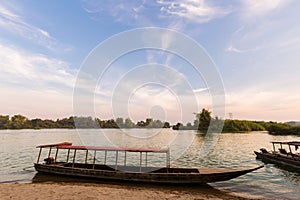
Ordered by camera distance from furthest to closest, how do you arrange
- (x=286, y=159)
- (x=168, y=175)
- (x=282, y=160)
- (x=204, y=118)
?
(x=204, y=118) → (x=282, y=160) → (x=286, y=159) → (x=168, y=175)

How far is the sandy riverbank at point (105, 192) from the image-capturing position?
35.7 feet

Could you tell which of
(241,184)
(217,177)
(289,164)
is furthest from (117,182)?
(289,164)

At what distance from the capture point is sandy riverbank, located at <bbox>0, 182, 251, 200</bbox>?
10867 millimetres

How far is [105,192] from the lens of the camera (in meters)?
11.7

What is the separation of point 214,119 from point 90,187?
95523mm

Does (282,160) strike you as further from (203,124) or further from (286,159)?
(203,124)

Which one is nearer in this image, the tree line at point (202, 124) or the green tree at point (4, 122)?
the tree line at point (202, 124)

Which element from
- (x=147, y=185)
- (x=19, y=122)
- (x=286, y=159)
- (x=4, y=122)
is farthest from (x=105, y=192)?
(x=4, y=122)

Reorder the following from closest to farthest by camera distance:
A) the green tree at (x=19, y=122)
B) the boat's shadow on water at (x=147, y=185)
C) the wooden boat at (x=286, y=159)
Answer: the boat's shadow on water at (x=147, y=185) < the wooden boat at (x=286, y=159) < the green tree at (x=19, y=122)

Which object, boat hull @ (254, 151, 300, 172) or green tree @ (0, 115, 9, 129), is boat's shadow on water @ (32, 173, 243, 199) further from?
green tree @ (0, 115, 9, 129)

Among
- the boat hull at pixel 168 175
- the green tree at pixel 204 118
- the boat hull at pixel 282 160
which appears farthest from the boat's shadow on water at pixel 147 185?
the green tree at pixel 204 118

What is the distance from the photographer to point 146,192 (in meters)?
11.7

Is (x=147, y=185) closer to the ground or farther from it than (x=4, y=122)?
closer to the ground

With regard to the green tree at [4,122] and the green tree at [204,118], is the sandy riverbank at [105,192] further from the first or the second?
the green tree at [4,122]
